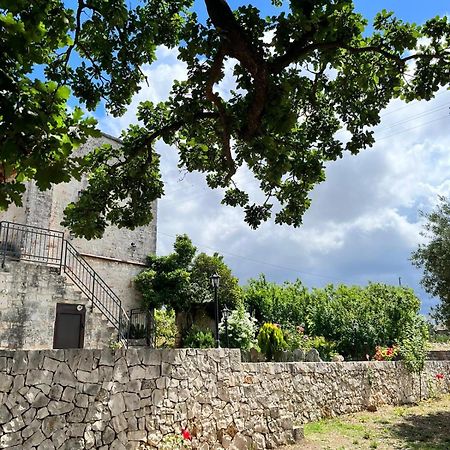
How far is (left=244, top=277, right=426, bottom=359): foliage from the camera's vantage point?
1878 centimetres

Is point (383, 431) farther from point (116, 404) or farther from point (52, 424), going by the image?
point (52, 424)

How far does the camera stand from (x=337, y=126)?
7.95 metres

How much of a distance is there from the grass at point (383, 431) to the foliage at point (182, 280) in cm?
877

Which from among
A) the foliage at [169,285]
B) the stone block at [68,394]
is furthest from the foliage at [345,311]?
the stone block at [68,394]

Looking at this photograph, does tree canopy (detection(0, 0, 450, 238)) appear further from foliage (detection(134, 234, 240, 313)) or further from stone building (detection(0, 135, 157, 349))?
foliage (detection(134, 234, 240, 313))

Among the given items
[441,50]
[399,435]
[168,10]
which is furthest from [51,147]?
[399,435]

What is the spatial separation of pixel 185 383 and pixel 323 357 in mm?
9002

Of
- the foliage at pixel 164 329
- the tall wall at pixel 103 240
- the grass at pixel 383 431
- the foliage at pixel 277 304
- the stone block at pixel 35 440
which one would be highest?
the tall wall at pixel 103 240

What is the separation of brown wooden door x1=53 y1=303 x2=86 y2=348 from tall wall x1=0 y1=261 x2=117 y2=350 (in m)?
0.23

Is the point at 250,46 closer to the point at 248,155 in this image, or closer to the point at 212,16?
the point at 212,16

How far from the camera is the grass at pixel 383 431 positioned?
350 inches

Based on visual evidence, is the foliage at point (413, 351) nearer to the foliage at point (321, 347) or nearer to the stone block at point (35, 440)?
the foliage at point (321, 347)

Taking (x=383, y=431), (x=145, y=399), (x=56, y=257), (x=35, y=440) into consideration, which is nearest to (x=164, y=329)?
(x=56, y=257)

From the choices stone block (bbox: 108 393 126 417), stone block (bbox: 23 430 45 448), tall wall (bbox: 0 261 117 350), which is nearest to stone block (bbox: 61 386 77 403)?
stone block (bbox: 23 430 45 448)
